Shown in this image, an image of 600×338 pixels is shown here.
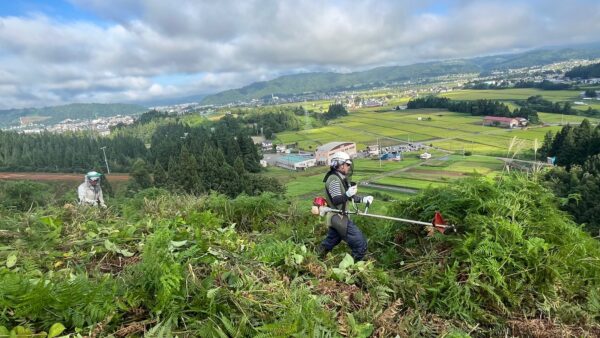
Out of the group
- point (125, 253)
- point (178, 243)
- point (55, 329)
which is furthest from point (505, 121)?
point (55, 329)

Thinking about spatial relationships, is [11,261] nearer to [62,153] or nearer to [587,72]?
[62,153]

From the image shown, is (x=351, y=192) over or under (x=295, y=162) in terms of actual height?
over

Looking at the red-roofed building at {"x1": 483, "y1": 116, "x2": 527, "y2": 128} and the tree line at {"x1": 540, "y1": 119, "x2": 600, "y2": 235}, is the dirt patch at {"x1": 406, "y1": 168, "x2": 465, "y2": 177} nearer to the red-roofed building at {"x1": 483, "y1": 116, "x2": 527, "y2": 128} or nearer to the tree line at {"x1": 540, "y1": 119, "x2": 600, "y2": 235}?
the tree line at {"x1": 540, "y1": 119, "x2": 600, "y2": 235}

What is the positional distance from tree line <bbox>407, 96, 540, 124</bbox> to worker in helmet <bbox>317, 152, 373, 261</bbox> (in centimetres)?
7625

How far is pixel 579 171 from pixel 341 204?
31.8 meters

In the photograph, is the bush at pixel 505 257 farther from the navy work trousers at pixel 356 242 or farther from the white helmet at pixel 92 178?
the white helmet at pixel 92 178

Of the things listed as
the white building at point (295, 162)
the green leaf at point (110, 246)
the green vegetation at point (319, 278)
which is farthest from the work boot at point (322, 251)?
the white building at point (295, 162)

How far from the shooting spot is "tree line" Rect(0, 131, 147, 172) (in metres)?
74.4

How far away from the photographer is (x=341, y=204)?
6086 mm

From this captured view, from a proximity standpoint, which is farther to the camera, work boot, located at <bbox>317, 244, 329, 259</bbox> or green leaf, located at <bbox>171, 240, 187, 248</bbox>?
work boot, located at <bbox>317, 244, 329, 259</bbox>

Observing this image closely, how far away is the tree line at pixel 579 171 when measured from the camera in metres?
23.6

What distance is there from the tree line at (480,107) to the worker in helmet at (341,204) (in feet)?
Result: 250

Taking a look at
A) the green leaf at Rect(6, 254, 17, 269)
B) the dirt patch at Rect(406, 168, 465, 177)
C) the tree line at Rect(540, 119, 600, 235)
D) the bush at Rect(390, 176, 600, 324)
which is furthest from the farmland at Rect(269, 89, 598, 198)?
the green leaf at Rect(6, 254, 17, 269)

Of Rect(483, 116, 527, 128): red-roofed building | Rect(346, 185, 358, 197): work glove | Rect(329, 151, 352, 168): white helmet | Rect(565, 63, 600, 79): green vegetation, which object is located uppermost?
Rect(329, 151, 352, 168): white helmet
